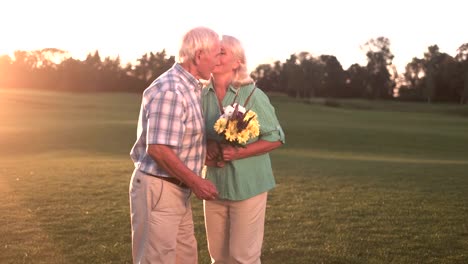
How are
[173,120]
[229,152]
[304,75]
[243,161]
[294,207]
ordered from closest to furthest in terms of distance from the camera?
[173,120], [229,152], [243,161], [294,207], [304,75]

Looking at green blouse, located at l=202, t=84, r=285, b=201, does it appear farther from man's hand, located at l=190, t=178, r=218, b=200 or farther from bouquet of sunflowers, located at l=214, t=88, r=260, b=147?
man's hand, located at l=190, t=178, r=218, b=200

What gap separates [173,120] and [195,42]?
574 millimetres

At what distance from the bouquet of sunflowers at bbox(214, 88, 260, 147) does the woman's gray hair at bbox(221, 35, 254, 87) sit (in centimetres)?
29

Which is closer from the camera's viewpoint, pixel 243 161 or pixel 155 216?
pixel 155 216

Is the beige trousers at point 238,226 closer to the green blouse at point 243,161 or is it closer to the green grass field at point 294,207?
the green blouse at point 243,161

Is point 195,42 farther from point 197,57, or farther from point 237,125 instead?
point 237,125

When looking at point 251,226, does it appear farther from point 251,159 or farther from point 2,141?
point 2,141

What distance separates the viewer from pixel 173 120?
4.22 metres

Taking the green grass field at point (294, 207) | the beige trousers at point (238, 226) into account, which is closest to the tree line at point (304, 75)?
the green grass field at point (294, 207)

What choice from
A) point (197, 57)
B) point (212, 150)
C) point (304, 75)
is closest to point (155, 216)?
point (212, 150)

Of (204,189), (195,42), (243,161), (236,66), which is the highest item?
(195,42)

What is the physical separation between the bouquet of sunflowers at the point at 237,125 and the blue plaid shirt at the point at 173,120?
151 millimetres

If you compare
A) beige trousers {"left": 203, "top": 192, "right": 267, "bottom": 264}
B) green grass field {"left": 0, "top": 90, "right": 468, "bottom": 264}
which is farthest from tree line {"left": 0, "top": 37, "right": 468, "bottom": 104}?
beige trousers {"left": 203, "top": 192, "right": 267, "bottom": 264}

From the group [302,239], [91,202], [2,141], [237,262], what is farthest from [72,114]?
[237,262]
